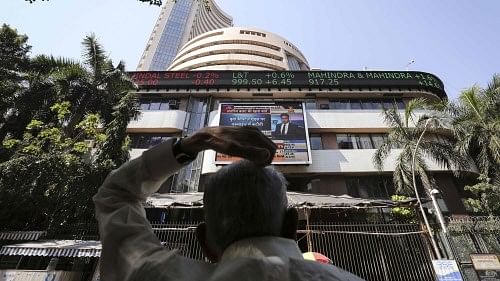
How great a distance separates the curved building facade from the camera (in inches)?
1275

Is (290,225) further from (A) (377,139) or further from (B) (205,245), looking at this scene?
(A) (377,139)

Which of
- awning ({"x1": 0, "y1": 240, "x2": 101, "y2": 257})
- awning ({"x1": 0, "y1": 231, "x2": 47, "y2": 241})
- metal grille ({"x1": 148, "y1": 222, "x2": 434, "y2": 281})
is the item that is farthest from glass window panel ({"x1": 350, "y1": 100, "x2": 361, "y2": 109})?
awning ({"x1": 0, "y1": 231, "x2": 47, "y2": 241})

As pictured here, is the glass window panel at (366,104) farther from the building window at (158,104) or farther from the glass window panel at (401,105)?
the building window at (158,104)

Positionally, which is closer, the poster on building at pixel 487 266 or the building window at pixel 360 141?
the poster on building at pixel 487 266

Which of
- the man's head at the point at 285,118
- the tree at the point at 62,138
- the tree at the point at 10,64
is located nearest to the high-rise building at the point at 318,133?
the man's head at the point at 285,118

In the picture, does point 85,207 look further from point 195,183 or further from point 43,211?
point 195,183

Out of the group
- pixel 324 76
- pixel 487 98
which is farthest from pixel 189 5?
pixel 487 98

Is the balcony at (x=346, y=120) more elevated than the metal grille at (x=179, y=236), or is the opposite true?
the balcony at (x=346, y=120)

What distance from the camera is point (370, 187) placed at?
49.1ft

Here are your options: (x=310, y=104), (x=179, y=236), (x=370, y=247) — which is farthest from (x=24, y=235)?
(x=310, y=104)

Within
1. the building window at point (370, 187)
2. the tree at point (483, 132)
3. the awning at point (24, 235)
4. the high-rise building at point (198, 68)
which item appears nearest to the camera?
the awning at point (24, 235)

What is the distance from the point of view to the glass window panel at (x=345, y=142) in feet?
54.8

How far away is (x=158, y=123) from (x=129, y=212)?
16.5 m

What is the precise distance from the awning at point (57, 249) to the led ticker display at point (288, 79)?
11.9m
